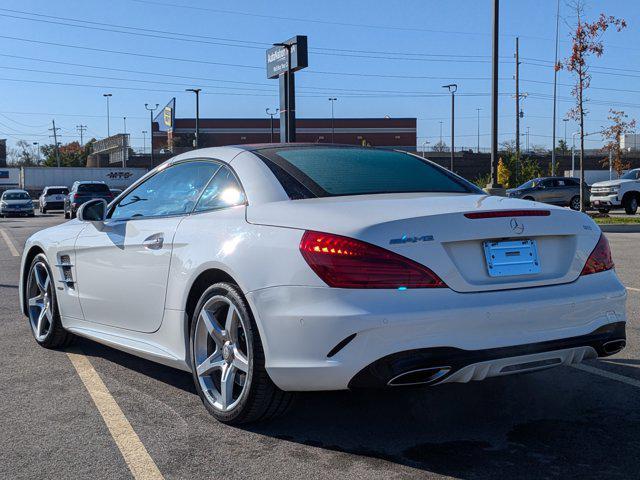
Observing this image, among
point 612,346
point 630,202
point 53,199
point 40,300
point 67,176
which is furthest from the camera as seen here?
point 67,176

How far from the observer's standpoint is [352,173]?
4371mm

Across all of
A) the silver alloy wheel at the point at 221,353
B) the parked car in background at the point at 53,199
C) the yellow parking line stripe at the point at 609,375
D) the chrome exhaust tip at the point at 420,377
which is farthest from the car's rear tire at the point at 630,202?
the parked car in background at the point at 53,199

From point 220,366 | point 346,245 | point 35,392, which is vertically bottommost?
point 35,392

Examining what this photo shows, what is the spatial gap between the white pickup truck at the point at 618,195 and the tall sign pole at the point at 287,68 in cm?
1113

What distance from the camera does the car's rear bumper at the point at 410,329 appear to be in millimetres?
3281

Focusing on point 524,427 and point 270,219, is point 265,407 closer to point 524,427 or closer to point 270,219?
point 270,219

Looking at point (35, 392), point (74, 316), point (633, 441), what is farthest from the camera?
point (74, 316)

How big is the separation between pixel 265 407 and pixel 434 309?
1.02m

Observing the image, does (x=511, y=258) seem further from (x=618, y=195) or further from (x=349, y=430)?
(x=618, y=195)

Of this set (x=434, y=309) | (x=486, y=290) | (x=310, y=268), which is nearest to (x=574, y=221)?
(x=486, y=290)

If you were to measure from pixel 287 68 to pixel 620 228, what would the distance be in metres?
Result: 13.6

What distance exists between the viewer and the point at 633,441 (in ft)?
11.9

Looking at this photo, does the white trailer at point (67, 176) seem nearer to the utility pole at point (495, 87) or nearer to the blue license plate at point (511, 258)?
the utility pole at point (495, 87)

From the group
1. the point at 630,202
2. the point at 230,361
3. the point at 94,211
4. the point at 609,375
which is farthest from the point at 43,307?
the point at 630,202
